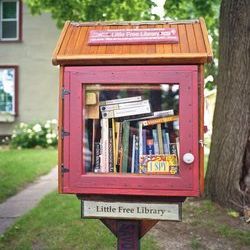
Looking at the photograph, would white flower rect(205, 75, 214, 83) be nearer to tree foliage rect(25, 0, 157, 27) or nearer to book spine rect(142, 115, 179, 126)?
tree foliage rect(25, 0, 157, 27)

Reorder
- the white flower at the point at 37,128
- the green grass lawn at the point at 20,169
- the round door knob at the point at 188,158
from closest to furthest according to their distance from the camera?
the round door knob at the point at 188,158
the green grass lawn at the point at 20,169
the white flower at the point at 37,128

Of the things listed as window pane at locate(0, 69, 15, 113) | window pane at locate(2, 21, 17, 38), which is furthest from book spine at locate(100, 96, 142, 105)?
window pane at locate(2, 21, 17, 38)

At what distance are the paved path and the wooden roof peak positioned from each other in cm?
324

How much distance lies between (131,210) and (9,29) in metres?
16.1

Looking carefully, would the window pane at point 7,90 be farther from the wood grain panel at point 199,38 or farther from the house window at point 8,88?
the wood grain panel at point 199,38

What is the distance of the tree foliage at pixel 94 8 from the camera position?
9.45m

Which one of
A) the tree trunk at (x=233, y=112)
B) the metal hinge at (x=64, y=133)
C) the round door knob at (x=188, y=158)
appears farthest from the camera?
the tree trunk at (x=233, y=112)

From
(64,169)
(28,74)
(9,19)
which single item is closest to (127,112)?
(64,169)

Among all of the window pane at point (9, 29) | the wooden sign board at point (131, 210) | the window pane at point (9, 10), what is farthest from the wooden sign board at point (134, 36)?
the window pane at point (9, 10)

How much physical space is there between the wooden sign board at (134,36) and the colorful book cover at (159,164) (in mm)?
809

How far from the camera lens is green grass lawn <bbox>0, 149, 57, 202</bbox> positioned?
29.7 ft

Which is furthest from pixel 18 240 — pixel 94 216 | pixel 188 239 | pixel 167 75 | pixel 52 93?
pixel 52 93

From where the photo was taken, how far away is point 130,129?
147 inches

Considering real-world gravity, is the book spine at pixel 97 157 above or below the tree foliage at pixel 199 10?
below
